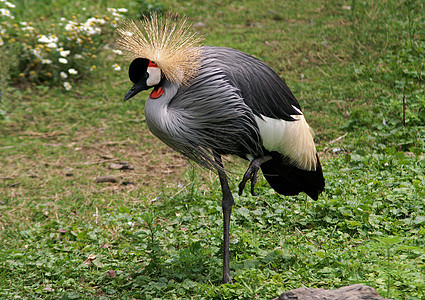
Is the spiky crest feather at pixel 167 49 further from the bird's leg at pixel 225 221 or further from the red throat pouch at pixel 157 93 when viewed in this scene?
the bird's leg at pixel 225 221

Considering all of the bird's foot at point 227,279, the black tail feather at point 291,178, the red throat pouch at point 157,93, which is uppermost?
the red throat pouch at point 157,93

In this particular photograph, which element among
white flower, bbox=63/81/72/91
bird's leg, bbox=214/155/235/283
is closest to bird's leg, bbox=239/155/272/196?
bird's leg, bbox=214/155/235/283

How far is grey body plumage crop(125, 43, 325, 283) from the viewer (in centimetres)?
266

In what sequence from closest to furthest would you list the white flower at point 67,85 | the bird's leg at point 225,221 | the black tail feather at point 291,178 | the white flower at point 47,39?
the bird's leg at point 225,221 < the black tail feather at point 291,178 < the white flower at point 47,39 < the white flower at point 67,85

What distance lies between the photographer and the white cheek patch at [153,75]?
2672 millimetres

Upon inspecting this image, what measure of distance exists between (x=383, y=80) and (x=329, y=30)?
1500mm

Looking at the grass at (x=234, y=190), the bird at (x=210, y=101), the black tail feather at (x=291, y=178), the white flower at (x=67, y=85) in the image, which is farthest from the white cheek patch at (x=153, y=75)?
the white flower at (x=67, y=85)

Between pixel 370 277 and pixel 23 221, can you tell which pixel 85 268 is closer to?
pixel 23 221

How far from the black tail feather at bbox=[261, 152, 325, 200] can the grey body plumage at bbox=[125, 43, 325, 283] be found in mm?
61

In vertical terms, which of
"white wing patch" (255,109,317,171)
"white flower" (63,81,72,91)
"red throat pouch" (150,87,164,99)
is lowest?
"white flower" (63,81,72,91)

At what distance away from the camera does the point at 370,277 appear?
262 centimetres

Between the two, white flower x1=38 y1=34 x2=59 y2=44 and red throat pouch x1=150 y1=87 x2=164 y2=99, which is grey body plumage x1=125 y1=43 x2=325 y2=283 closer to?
red throat pouch x1=150 y1=87 x2=164 y2=99

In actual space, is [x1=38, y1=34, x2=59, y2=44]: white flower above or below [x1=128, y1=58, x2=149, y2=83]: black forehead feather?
below

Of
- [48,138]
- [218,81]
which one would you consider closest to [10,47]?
[48,138]
